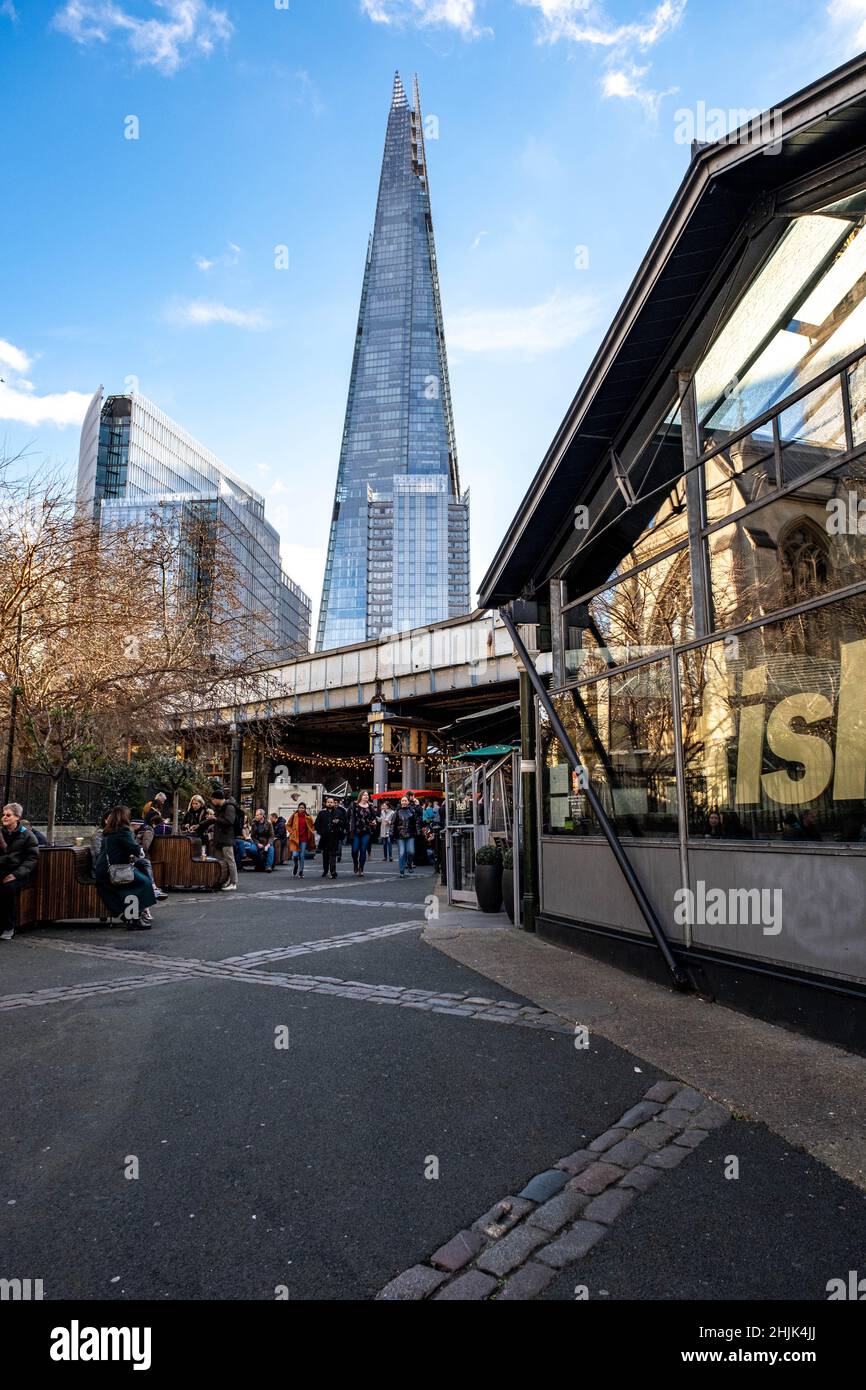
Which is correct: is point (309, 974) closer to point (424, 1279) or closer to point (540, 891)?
point (540, 891)

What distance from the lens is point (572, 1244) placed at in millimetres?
2857

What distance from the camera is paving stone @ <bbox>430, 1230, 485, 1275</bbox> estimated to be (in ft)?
8.93

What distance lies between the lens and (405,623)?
18175cm

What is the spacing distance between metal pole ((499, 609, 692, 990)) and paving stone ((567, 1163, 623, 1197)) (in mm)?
3351

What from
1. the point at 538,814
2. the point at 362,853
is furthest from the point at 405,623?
the point at 538,814

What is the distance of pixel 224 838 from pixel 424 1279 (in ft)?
45.2

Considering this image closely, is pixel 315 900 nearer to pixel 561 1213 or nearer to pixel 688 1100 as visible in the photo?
pixel 688 1100

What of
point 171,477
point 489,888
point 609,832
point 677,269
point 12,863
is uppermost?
point 171,477

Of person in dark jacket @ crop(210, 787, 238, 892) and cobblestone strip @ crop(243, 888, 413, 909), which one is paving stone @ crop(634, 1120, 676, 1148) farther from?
person in dark jacket @ crop(210, 787, 238, 892)

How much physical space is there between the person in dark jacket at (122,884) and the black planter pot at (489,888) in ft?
15.0

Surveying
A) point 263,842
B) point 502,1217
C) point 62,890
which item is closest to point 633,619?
point 502,1217

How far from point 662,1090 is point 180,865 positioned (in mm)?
13181

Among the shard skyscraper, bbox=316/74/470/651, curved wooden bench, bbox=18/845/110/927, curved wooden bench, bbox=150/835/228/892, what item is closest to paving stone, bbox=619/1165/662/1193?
curved wooden bench, bbox=18/845/110/927

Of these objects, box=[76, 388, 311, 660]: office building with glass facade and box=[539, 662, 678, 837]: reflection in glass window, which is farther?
box=[76, 388, 311, 660]: office building with glass facade
